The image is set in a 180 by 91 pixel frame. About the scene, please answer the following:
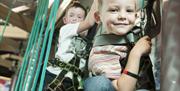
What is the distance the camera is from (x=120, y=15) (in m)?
0.74

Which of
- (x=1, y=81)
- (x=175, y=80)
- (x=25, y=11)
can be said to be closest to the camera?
(x=175, y=80)

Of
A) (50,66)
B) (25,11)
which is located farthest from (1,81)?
(50,66)

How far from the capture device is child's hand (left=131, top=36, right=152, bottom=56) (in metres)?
0.70

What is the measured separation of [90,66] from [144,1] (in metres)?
0.20

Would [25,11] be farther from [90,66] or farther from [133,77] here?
[133,77]

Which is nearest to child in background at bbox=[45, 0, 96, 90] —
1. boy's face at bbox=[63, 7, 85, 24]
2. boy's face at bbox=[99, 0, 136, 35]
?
boy's face at bbox=[63, 7, 85, 24]

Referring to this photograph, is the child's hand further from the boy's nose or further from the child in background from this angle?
the child in background

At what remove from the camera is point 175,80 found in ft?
1.47

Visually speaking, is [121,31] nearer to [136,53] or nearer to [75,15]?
[136,53]

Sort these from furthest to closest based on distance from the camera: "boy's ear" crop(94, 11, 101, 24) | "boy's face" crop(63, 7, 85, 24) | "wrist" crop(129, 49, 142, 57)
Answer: "boy's face" crop(63, 7, 85, 24)
"boy's ear" crop(94, 11, 101, 24)
"wrist" crop(129, 49, 142, 57)

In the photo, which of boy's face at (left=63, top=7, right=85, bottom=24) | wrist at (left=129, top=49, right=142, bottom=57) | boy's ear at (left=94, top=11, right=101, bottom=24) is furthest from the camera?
boy's face at (left=63, top=7, right=85, bottom=24)

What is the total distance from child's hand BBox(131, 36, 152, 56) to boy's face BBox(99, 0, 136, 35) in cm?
5

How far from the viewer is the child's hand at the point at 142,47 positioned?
0.70 metres

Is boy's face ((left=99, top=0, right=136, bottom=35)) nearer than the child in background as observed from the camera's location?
Yes
